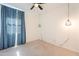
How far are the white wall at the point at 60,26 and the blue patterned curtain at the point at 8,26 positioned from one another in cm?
41

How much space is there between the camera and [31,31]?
1521mm

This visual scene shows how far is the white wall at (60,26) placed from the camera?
1.43 metres

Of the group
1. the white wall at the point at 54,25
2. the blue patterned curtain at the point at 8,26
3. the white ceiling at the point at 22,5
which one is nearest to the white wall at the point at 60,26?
the white wall at the point at 54,25

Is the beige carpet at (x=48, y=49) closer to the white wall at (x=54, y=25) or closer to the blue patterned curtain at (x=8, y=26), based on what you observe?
the white wall at (x=54, y=25)

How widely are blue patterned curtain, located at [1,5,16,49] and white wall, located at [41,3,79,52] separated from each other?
0.41 metres

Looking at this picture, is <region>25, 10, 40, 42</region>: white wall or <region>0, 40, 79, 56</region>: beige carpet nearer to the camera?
<region>0, 40, 79, 56</region>: beige carpet

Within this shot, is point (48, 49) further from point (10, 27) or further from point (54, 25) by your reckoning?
point (10, 27)

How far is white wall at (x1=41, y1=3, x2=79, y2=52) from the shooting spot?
143cm

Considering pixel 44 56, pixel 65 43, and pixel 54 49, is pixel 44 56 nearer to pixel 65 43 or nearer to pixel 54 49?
pixel 54 49

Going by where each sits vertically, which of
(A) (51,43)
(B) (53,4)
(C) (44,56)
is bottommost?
(C) (44,56)

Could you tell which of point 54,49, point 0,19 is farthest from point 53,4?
point 0,19

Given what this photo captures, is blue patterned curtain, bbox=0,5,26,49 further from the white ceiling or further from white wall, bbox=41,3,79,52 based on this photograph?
white wall, bbox=41,3,79,52

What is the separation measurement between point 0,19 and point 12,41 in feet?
1.09

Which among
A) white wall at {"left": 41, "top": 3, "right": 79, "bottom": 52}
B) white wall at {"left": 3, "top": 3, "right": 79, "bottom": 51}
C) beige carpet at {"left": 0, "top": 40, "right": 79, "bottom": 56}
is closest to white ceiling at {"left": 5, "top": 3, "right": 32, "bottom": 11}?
white wall at {"left": 3, "top": 3, "right": 79, "bottom": 51}
